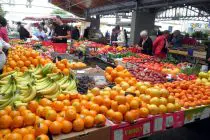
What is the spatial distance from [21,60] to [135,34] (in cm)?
1082

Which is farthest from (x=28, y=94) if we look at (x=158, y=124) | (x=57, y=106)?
(x=158, y=124)

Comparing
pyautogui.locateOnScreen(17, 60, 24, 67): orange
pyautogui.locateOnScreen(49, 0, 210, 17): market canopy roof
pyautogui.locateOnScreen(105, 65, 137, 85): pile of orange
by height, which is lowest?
pyautogui.locateOnScreen(105, 65, 137, 85): pile of orange

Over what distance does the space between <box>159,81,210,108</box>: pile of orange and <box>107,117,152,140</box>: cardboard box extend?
2.43ft

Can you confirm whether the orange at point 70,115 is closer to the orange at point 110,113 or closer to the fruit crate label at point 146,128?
the orange at point 110,113

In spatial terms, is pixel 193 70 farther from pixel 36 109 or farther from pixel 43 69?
pixel 36 109

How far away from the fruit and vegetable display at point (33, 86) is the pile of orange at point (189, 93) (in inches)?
53.4

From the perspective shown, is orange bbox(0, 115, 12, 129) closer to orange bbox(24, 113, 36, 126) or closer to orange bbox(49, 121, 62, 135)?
orange bbox(24, 113, 36, 126)

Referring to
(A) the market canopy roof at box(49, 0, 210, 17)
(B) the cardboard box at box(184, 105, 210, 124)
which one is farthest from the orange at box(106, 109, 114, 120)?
(A) the market canopy roof at box(49, 0, 210, 17)

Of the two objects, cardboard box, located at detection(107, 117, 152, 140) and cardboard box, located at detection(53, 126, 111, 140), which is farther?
cardboard box, located at detection(107, 117, 152, 140)

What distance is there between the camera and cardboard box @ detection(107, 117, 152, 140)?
2.47 metres

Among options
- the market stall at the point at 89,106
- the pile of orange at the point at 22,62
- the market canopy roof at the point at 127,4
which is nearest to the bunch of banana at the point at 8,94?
the market stall at the point at 89,106

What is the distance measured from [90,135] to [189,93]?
6.24 ft

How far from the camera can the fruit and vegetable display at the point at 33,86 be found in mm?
2632

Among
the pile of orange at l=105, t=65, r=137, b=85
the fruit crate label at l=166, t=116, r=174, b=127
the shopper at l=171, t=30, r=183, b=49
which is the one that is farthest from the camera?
the shopper at l=171, t=30, r=183, b=49
